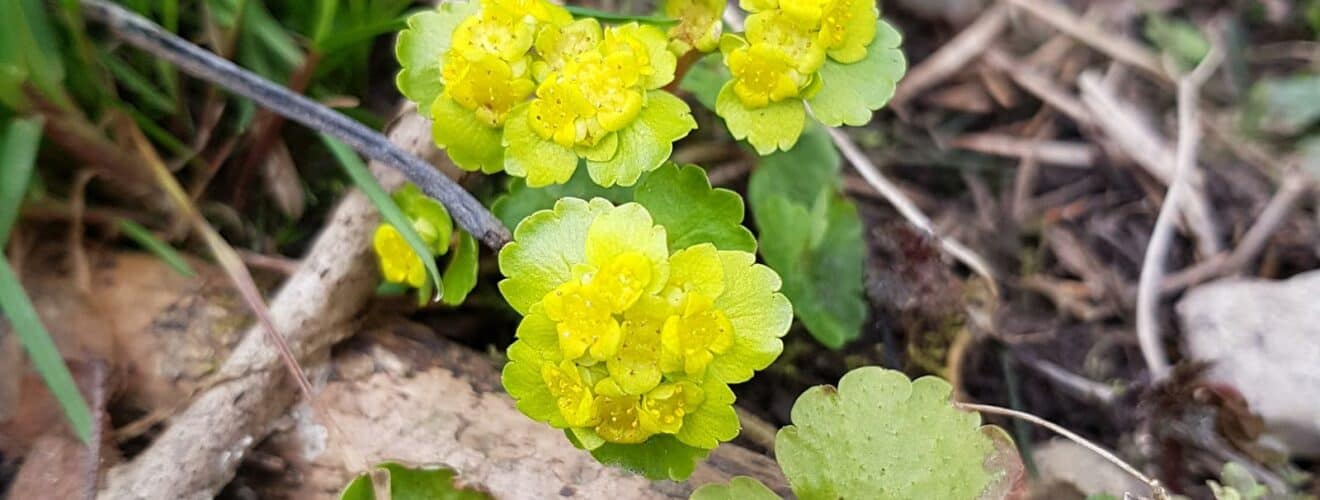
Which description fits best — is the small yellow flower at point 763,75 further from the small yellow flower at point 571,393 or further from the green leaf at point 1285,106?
the green leaf at point 1285,106

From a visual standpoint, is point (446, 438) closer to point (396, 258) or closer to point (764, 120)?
point (396, 258)

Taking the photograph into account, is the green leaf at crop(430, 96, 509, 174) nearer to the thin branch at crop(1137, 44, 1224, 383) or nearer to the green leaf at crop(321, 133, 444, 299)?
the green leaf at crop(321, 133, 444, 299)

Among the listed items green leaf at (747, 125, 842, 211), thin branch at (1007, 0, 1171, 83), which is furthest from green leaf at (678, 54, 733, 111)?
thin branch at (1007, 0, 1171, 83)

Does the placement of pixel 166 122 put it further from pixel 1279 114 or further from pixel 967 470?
pixel 1279 114

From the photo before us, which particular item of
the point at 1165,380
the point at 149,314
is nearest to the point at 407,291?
the point at 149,314

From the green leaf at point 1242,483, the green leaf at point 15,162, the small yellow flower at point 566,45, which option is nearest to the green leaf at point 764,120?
the small yellow flower at point 566,45

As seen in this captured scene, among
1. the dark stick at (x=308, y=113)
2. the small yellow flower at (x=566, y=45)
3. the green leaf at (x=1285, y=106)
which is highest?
the small yellow flower at (x=566, y=45)
